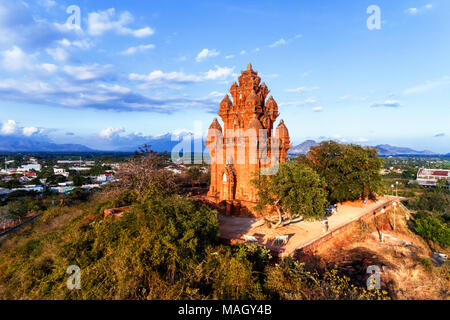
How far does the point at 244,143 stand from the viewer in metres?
18.7

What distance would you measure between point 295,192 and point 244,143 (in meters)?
6.78

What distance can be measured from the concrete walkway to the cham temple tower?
5.95 feet

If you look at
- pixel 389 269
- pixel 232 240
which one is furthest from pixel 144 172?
pixel 389 269

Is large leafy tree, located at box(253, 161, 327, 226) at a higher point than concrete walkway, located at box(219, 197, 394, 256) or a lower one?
higher

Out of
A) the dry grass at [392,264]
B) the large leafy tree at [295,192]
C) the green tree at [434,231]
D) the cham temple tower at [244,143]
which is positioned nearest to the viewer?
the dry grass at [392,264]

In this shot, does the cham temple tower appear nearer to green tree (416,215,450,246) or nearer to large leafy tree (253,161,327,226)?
large leafy tree (253,161,327,226)

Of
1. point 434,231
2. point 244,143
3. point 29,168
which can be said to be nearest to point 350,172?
point 434,231

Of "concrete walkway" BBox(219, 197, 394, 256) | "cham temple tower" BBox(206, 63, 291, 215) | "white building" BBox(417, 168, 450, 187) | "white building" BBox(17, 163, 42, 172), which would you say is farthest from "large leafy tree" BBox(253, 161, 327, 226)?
"white building" BBox(17, 163, 42, 172)

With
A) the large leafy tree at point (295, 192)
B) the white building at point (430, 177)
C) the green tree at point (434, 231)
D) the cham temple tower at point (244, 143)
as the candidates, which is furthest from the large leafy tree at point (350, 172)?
the white building at point (430, 177)

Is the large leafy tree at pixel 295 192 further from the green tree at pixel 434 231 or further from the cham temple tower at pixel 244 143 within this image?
the green tree at pixel 434 231

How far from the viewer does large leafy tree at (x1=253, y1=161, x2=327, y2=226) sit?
13016mm

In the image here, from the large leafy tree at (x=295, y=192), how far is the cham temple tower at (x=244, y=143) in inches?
131

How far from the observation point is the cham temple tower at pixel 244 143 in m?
18.3

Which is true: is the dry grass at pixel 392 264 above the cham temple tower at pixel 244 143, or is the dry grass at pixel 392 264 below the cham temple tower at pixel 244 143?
below
